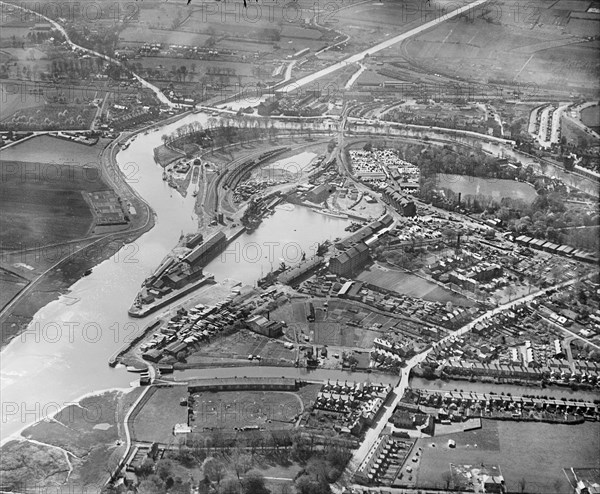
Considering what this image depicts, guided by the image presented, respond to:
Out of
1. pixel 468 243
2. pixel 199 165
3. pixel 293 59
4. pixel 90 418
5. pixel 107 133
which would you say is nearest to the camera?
pixel 90 418

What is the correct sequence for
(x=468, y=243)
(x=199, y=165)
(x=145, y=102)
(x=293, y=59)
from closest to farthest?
(x=468, y=243) → (x=199, y=165) → (x=145, y=102) → (x=293, y=59)

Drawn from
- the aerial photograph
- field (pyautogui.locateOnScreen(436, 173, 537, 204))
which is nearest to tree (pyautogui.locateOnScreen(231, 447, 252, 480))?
the aerial photograph

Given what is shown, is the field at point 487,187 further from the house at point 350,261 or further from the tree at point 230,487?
the tree at point 230,487

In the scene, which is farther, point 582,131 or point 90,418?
point 582,131

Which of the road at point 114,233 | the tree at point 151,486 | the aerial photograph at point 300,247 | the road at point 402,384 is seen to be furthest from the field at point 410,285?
the tree at point 151,486

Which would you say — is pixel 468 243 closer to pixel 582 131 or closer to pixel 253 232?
pixel 253 232

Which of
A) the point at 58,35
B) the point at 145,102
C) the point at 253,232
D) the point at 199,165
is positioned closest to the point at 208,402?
the point at 253,232

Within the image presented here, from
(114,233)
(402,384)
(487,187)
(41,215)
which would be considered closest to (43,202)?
(41,215)
